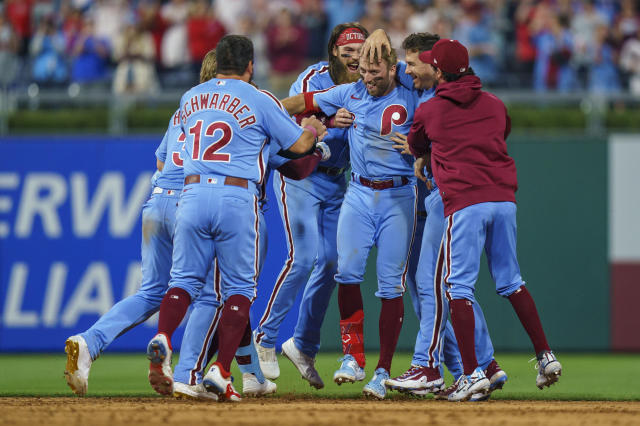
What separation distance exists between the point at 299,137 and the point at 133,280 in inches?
204

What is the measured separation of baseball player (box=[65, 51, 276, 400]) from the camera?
21.1 ft

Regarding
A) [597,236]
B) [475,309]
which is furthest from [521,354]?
[475,309]

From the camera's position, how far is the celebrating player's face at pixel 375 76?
23.0 ft

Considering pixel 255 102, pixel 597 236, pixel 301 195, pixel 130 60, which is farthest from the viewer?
pixel 130 60

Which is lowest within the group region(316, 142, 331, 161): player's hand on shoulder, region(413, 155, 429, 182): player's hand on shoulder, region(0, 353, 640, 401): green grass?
region(0, 353, 640, 401): green grass

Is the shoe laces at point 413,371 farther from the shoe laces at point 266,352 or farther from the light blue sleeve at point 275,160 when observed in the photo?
the light blue sleeve at point 275,160

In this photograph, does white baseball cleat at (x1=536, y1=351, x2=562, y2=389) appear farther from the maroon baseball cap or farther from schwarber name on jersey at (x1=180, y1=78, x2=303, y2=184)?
schwarber name on jersey at (x1=180, y1=78, x2=303, y2=184)

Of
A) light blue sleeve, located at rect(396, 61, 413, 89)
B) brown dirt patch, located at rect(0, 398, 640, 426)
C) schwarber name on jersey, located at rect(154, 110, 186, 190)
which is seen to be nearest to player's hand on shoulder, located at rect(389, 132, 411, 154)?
light blue sleeve, located at rect(396, 61, 413, 89)

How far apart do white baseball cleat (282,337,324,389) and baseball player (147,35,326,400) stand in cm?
134

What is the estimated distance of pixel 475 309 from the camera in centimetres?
693

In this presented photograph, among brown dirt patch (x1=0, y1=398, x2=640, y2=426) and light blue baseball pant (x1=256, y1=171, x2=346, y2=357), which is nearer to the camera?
brown dirt patch (x1=0, y1=398, x2=640, y2=426)

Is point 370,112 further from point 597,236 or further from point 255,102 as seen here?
point 597,236

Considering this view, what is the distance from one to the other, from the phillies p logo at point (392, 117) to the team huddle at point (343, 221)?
0.4 inches

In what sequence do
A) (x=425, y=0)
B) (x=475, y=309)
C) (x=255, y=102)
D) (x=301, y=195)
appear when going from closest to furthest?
(x=255, y=102), (x=475, y=309), (x=301, y=195), (x=425, y=0)
